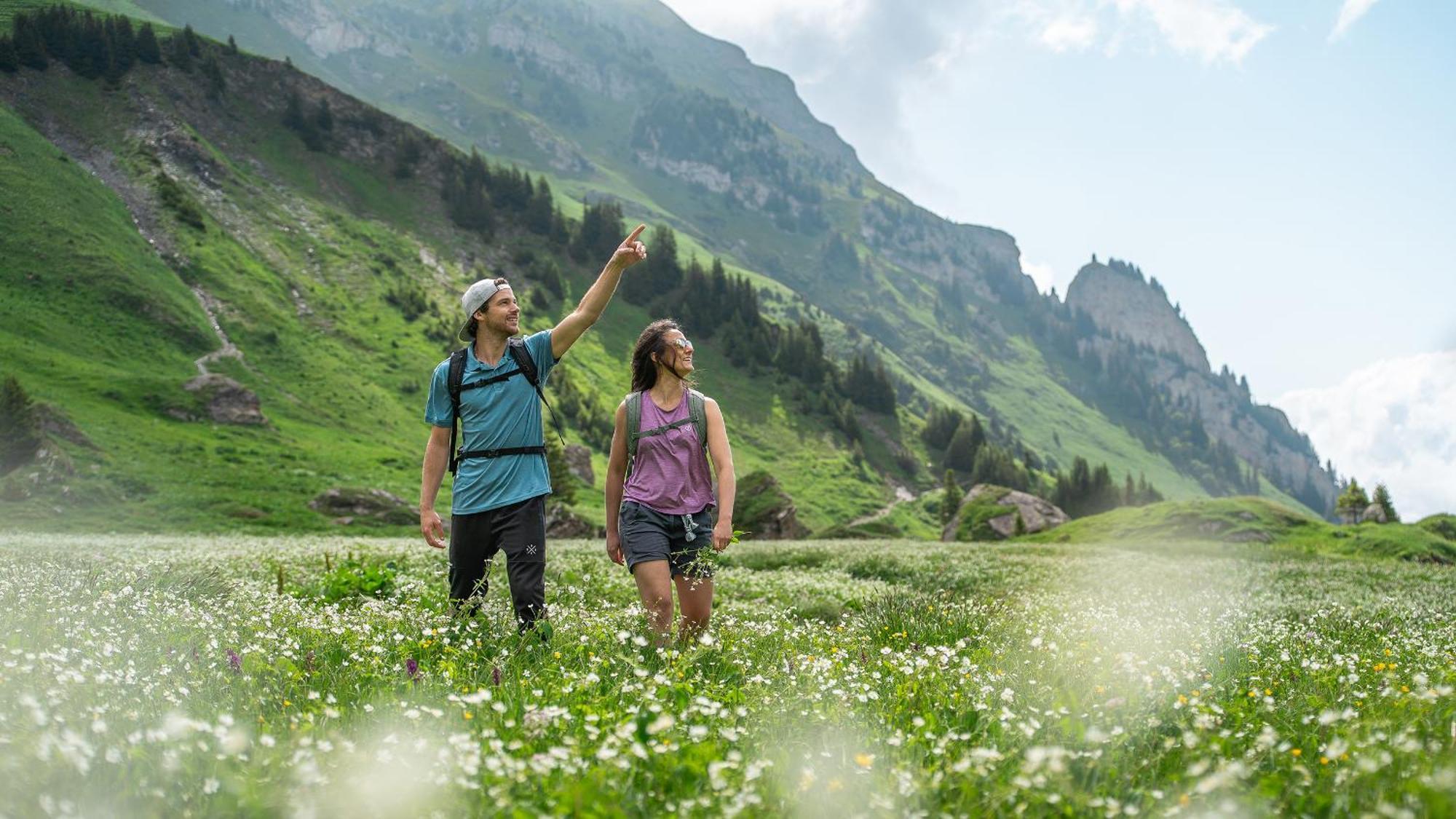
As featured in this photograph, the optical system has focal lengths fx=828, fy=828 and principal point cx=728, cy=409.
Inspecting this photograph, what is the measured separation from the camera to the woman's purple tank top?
759cm

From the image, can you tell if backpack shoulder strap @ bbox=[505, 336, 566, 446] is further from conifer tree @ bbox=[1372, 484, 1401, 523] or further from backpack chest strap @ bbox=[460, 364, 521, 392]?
conifer tree @ bbox=[1372, 484, 1401, 523]

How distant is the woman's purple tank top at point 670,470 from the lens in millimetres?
7586

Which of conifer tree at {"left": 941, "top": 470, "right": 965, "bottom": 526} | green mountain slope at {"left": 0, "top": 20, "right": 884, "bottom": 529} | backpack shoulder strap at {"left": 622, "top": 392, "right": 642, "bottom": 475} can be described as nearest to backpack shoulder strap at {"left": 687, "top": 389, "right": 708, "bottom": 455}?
backpack shoulder strap at {"left": 622, "top": 392, "right": 642, "bottom": 475}

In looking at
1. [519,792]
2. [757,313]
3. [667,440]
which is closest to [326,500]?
[667,440]

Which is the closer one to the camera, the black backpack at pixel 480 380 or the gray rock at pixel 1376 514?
the black backpack at pixel 480 380

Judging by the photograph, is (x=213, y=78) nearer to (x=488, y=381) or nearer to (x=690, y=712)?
(x=488, y=381)

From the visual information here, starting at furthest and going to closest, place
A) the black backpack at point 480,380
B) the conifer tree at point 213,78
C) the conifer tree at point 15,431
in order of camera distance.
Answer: the conifer tree at point 213,78
the conifer tree at point 15,431
the black backpack at point 480,380

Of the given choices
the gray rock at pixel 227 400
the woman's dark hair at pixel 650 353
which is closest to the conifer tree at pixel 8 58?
the gray rock at pixel 227 400

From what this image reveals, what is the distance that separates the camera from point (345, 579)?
1109cm

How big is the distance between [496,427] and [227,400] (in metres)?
77.5

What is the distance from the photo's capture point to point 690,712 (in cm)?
459

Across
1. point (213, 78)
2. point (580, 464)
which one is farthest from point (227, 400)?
point (213, 78)

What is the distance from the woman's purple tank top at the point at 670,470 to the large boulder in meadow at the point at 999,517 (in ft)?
211

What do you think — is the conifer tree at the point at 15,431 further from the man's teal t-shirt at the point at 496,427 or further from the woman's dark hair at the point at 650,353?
the woman's dark hair at the point at 650,353
